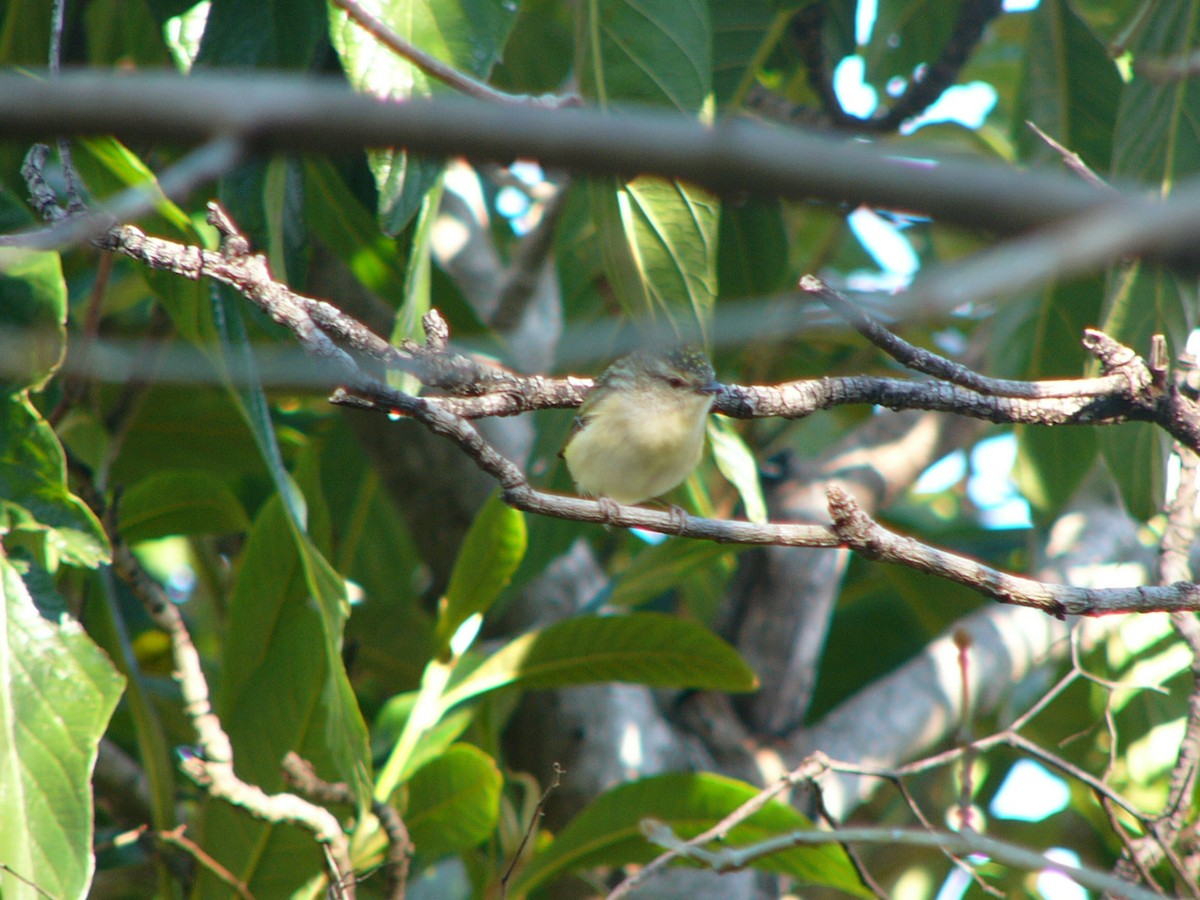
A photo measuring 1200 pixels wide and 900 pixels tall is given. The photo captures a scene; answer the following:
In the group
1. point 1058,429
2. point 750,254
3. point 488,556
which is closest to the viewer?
point 488,556

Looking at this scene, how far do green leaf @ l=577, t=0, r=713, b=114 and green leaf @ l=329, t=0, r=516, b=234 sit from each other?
252 millimetres

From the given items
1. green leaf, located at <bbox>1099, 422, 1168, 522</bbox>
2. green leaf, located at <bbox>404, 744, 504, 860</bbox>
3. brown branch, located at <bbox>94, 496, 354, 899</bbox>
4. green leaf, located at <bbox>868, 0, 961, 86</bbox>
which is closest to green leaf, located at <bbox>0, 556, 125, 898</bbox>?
brown branch, located at <bbox>94, 496, 354, 899</bbox>

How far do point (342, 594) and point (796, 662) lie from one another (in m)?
1.81

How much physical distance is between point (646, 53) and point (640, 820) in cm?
184

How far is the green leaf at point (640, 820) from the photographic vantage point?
105 inches

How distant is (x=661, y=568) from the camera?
9.48 feet

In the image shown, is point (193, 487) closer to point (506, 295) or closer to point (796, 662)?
point (506, 295)

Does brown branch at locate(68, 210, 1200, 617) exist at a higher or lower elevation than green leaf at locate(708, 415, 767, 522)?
higher

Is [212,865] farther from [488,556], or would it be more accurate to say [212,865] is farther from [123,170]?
[123,170]

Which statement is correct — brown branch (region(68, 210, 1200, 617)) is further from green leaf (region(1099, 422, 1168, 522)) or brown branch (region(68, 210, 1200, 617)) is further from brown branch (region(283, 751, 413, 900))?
brown branch (region(283, 751, 413, 900))

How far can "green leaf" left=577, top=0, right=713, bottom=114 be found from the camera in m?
2.33

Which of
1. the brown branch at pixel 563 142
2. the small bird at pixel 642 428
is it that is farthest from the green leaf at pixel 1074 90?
the brown branch at pixel 563 142

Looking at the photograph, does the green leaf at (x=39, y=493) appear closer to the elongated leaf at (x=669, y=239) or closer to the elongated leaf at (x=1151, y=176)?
the elongated leaf at (x=669, y=239)

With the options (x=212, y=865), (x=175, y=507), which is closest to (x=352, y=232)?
(x=175, y=507)
